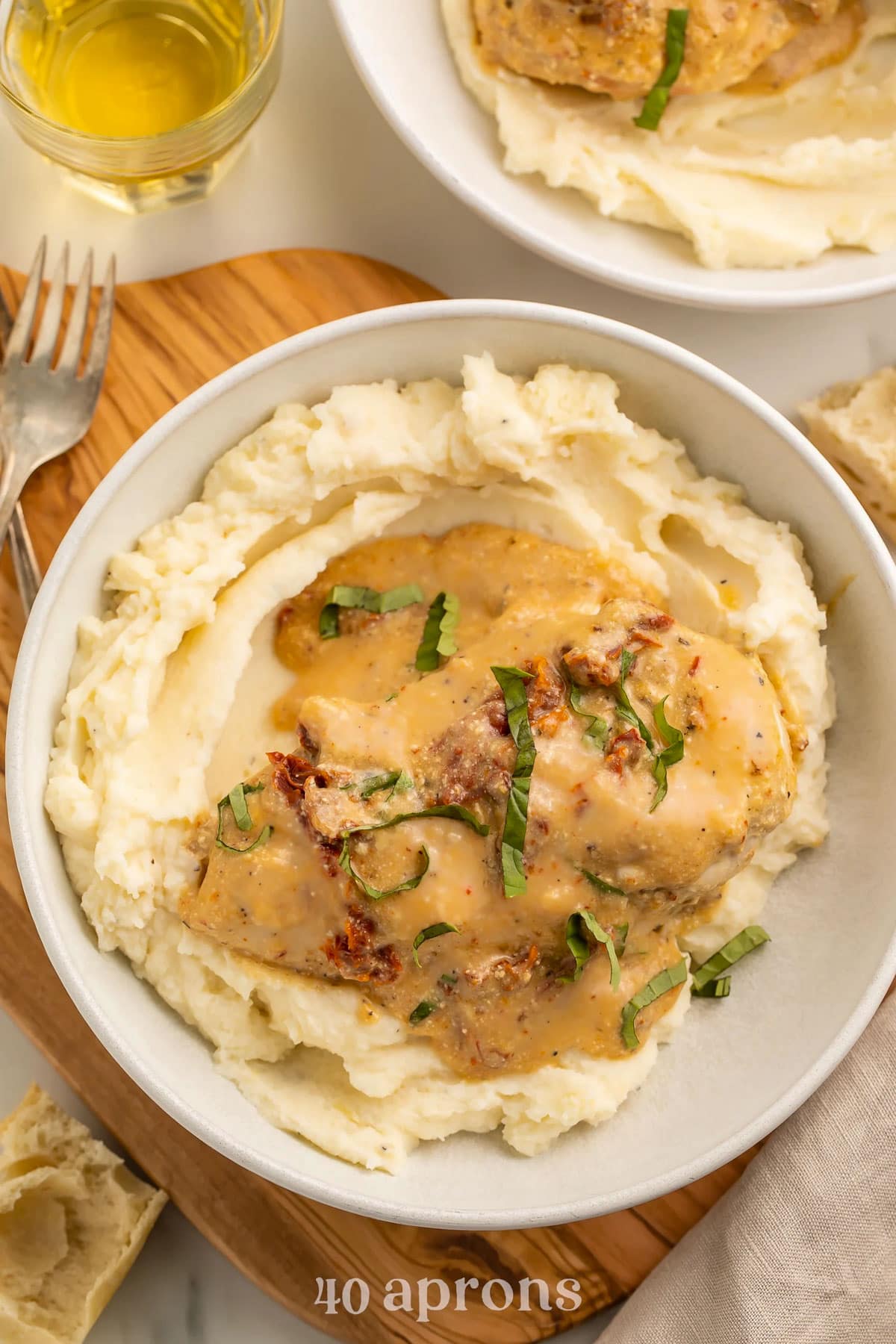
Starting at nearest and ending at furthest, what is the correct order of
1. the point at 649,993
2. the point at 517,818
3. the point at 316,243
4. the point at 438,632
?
the point at 517,818, the point at 649,993, the point at 438,632, the point at 316,243

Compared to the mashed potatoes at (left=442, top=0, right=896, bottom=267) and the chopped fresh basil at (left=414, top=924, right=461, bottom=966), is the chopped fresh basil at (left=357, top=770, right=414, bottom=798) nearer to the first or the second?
the chopped fresh basil at (left=414, top=924, right=461, bottom=966)

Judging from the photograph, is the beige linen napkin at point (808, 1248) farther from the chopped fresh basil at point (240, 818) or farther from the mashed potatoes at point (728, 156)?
the mashed potatoes at point (728, 156)

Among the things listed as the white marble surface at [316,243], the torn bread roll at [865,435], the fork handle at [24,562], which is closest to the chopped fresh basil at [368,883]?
the fork handle at [24,562]

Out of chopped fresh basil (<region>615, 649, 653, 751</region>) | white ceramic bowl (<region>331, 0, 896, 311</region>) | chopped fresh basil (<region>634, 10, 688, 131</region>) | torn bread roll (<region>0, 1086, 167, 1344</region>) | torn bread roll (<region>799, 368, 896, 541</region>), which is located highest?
chopped fresh basil (<region>634, 10, 688, 131</region>)

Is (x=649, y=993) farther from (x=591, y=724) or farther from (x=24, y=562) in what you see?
(x=24, y=562)

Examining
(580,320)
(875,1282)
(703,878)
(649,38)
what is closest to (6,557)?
(580,320)

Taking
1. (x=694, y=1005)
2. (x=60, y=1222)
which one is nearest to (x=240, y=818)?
(x=694, y=1005)

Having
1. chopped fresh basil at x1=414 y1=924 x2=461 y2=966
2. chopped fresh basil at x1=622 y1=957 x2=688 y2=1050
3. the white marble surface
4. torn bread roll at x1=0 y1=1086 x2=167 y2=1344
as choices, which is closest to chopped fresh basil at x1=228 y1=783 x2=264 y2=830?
chopped fresh basil at x1=414 y1=924 x2=461 y2=966
